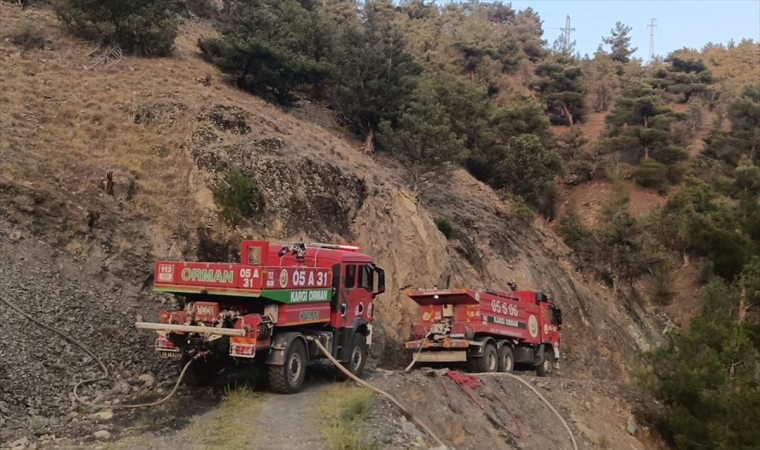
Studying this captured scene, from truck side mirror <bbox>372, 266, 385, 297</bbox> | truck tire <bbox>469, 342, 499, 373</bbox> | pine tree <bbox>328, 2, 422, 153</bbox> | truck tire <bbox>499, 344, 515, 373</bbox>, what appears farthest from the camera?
pine tree <bbox>328, 2, 422, 153</bbox>

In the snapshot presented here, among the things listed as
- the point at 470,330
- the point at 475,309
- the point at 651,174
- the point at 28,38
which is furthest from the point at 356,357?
the point at 651,174

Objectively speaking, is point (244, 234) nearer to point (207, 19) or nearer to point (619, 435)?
point (619, 435)

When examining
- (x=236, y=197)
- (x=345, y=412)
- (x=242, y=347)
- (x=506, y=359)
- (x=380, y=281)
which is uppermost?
(x=236, y=197)

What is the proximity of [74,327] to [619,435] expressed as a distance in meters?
14.0

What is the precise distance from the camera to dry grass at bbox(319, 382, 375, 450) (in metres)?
9.81

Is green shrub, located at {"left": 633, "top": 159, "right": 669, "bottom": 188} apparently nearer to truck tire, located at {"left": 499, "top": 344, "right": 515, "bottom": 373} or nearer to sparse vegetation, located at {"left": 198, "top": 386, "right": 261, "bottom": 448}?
truck tire, located at {"left": 499, "top": 344, "right": 515, "bottom": 373}

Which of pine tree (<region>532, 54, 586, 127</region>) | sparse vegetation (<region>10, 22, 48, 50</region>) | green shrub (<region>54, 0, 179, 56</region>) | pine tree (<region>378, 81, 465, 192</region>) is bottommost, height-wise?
pine tree (<region>378, 81, 465, 192</region>)

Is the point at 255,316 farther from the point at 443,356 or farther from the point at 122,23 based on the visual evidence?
the point at 122,23

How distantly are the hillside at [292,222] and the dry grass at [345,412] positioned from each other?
0.64ft

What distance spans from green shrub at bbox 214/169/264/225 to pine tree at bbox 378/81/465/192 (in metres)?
10.6

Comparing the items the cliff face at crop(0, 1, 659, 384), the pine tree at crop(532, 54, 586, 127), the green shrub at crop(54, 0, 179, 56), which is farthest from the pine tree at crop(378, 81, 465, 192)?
the pine tree at crop(532, 54, 586, 127)

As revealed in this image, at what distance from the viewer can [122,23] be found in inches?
1130

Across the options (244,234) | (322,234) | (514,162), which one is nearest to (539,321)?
(322,234)

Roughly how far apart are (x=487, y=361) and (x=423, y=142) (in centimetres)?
1346
